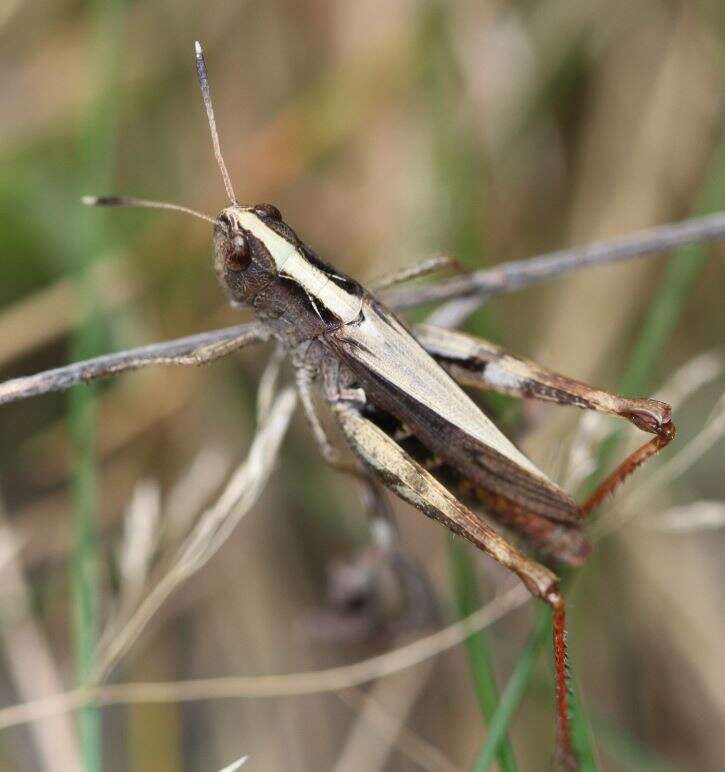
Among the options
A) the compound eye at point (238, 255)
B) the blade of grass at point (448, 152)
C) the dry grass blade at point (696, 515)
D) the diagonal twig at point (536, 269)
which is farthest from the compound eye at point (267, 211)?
the dry grass blade at point (696, 515)

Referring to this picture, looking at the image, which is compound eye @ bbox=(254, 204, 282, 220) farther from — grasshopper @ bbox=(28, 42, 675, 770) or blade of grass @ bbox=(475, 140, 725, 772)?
blade of grass @ bbox=(475, 140, 725, 772)

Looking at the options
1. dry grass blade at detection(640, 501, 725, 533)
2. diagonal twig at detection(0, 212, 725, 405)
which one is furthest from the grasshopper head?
dry grass blade at detection(640, 501, 725, 533)

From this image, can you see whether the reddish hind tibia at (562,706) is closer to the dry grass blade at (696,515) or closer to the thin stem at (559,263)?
the dry grass blade at (696,515)

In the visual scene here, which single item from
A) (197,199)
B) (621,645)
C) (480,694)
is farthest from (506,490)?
(197,199)

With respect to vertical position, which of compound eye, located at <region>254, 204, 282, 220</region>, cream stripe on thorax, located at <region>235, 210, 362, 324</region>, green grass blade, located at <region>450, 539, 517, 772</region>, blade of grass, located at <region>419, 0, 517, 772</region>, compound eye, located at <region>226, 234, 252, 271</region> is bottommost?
green grass blade, located at <region>450, 539, 517, 772</region>

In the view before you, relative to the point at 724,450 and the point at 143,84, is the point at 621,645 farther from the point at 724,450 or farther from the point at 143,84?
the point at 143,84

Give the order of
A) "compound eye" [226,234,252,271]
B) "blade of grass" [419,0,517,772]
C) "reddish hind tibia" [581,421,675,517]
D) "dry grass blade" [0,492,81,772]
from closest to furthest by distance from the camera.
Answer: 1. "reddish hind tibia" [581,421,675,517]
2. "compound eye" [226,234,252,271]
3. "dry grass blade" [0,492,81,772]
4. "blade of grass" [419,0,517,772]

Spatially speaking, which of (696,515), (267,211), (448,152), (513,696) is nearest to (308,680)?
(513,696)
